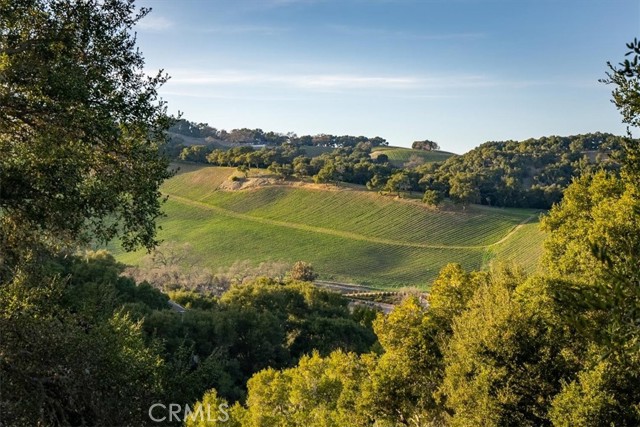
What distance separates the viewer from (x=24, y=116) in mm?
7613

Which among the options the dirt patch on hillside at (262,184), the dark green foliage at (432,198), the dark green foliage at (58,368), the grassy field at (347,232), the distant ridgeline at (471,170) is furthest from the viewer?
the dirt patch on hillside at (262,184)

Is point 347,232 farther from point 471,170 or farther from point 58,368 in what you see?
point 58,368

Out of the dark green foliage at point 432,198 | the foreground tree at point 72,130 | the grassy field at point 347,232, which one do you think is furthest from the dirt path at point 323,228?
the foreground tree at point 72,130

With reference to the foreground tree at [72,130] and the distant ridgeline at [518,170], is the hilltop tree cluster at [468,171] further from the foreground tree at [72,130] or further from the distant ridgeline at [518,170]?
the foreground tree at [72,130]

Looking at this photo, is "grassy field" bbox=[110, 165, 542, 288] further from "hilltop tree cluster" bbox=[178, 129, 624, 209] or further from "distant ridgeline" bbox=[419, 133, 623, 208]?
"distant ridgeline" bbox=[419, 133, 623, 208]

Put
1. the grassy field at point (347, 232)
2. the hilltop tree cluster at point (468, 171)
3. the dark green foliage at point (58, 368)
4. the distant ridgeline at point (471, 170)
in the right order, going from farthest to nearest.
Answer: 1. the distant ridgeline at point (471, 170)
2. the hilltop tree cluster at point (468, 171)
3. the grassy field at point (347, 232)
4. the dark green foliage at point (58, 368)

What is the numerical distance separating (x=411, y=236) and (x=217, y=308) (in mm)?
51145

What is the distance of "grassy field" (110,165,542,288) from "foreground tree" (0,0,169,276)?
6423 cm

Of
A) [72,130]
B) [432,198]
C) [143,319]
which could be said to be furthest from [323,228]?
[72,130]

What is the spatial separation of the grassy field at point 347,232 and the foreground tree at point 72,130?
64.2 m

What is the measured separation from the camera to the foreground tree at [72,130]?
7207mm

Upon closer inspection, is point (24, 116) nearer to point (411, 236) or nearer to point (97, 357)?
point (97, 357)

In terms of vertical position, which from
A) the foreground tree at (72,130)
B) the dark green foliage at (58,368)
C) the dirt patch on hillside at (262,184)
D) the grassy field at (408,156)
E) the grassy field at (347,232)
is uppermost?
the grassy field at (408,156)

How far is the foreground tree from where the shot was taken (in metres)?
7.21
